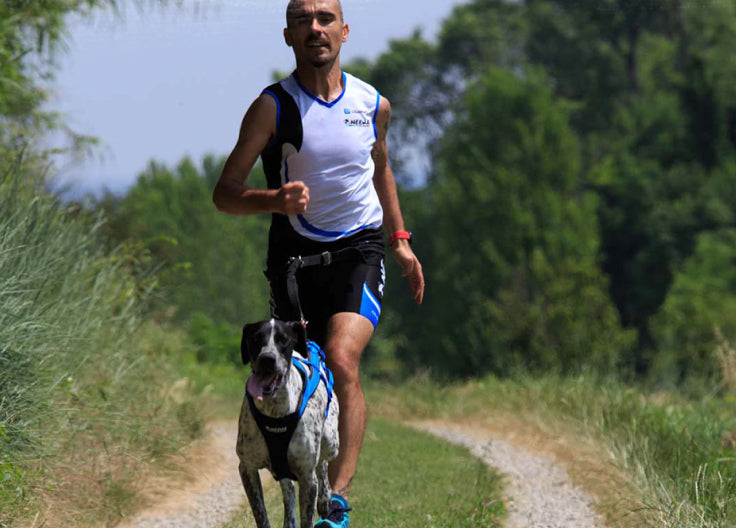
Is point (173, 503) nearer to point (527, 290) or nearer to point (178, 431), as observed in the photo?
point (178, 431)

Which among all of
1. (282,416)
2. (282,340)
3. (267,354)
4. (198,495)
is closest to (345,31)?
(282,340)

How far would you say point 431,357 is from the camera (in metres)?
41.2

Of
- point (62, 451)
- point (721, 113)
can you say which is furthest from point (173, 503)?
point (721, 113)

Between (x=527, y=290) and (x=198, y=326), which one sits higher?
(x=198, y=326)

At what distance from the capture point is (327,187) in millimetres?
5523

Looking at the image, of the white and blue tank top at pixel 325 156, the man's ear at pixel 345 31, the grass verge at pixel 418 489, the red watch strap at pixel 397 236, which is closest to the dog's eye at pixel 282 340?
the white and blue tank top at pixel 325 156

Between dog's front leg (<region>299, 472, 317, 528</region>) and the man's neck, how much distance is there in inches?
71.4

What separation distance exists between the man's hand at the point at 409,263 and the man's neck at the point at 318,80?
3.25ft

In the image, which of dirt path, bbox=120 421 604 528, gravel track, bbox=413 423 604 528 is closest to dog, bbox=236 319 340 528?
dirt path, bbox=120 421 604 528

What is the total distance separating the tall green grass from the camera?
6.73 m

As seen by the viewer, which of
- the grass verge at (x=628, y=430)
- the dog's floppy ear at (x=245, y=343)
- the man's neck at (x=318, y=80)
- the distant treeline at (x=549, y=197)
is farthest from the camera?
the distant treeline at (x=549, y=197)

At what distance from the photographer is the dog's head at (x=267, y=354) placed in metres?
4.72

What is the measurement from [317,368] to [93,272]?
206 inches

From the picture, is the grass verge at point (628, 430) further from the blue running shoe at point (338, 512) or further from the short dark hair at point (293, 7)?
the short dark hair at point (293, 7)
